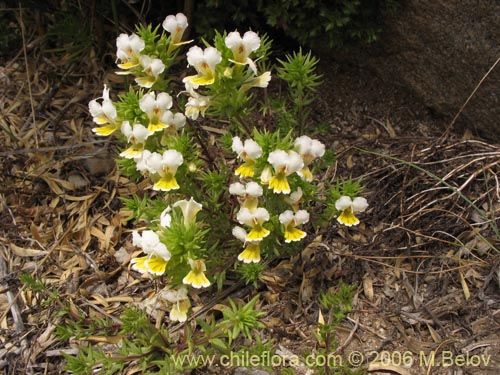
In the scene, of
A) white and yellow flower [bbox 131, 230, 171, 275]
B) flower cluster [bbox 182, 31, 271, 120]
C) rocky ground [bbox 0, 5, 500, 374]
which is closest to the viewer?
white and yellow flower [bbox 131, 230, 171, 275]

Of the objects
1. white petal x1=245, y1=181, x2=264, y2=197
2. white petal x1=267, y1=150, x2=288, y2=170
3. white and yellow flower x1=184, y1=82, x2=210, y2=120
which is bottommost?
white petal x1=245, y1=181, x2=264, y2=197

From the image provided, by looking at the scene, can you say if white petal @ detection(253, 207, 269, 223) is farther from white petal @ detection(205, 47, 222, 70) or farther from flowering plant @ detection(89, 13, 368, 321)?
white petal @ detection(205, 47, 222, 70)

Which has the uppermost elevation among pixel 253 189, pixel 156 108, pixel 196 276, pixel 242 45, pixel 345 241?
pixel 242 45

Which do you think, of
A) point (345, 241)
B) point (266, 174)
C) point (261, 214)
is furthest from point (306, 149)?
point (345, 241)

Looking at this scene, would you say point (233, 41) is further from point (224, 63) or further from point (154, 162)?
point (154, 162)

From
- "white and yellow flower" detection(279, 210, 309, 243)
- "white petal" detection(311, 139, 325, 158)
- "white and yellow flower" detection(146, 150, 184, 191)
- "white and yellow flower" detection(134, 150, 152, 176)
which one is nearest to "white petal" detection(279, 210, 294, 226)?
"white and yellow flower" detection(279, 210, 309, 243)

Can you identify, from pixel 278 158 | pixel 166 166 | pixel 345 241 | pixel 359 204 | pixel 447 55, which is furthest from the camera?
pixel 447 55
